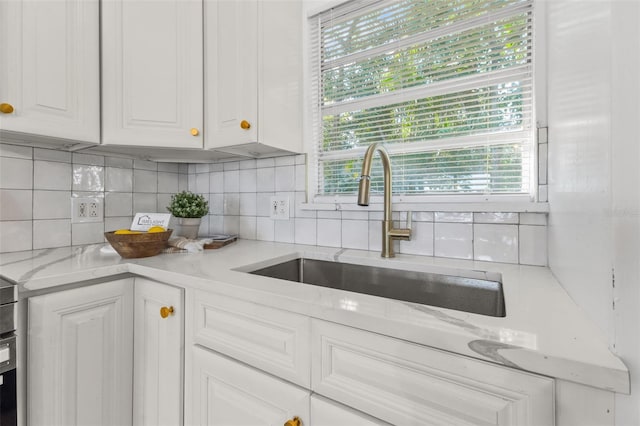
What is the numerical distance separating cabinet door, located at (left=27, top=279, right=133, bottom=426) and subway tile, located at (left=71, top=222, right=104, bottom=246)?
63 centimetres

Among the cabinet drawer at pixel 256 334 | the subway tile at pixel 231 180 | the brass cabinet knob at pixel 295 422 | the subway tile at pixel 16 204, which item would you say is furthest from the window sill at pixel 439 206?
the subway tile at pixel 16 204

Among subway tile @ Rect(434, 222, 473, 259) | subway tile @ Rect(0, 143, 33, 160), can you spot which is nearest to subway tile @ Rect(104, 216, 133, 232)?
subway tile @ Rect(0, 143, 33, 160)

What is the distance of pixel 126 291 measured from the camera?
3.29ft

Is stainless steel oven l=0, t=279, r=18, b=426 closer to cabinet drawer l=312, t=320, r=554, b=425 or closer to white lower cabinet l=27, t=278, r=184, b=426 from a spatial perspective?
white lower cabinet l=27, t=278, r=184, b=426

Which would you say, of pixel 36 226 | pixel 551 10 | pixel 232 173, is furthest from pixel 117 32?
pixel 551 10

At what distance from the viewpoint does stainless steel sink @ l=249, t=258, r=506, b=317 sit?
2.92 ft

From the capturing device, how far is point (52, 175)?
1.32m

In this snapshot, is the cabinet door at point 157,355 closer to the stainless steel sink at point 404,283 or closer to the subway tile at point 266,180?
the stainless steel sink at point 404,283

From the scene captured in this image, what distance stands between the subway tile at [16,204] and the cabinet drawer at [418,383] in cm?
138

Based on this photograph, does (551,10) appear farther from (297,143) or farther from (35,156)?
(35,156)

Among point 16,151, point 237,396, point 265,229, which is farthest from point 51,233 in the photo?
point 237,396

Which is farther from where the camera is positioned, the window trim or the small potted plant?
the small potted plant

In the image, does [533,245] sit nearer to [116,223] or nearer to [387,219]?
[387,219]

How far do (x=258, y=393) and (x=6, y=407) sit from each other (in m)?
0.65
